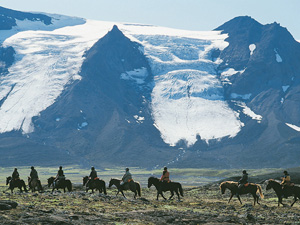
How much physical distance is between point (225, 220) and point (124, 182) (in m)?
20.9

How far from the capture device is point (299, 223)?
32375mm

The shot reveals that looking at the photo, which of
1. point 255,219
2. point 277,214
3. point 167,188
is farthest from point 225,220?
point 167,188

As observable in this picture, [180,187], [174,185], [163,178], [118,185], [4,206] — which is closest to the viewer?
[4,206]

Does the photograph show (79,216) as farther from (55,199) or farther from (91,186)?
(91,186)

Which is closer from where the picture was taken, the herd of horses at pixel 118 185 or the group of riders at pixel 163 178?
the group of riders at pixel 163 178

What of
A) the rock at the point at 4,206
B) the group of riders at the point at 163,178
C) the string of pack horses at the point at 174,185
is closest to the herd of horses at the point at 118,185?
the string of pack horses at the point at 174,185

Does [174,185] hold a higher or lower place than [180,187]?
higher

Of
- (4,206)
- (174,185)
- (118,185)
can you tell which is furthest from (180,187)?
(4,206)

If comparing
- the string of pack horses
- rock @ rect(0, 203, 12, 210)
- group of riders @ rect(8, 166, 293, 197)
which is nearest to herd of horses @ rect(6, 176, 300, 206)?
the string of pack horses

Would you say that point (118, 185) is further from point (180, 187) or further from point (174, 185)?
point (180, 187)

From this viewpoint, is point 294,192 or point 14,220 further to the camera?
point 294,192

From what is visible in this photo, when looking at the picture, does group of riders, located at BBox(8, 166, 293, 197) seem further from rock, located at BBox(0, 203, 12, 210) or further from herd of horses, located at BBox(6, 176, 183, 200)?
rock, located at BBox(0, 203, 12, 210)

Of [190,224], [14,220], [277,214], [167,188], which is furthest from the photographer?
[167,188]

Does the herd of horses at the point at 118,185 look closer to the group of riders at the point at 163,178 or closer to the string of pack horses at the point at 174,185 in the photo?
the string of pack horses at the point at 174,185
